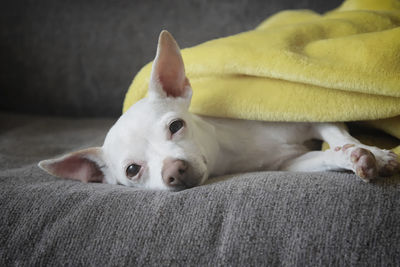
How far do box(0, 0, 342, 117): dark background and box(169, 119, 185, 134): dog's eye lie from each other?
1.13 m

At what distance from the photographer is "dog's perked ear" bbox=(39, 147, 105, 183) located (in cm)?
124

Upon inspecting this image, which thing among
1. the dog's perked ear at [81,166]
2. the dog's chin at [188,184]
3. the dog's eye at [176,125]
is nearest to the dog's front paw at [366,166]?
the dog's chin at [188,184]

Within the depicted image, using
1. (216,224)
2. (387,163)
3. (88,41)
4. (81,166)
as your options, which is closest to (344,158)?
(387,163)

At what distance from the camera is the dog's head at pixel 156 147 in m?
1.08

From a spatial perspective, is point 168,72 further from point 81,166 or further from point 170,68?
point 81,166

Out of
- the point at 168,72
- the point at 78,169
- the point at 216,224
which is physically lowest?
the point at 78,169

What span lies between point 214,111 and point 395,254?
2.67 ft

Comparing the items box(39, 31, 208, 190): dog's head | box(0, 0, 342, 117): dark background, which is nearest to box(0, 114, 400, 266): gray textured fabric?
box(39, 31, 208, 190): dog's head

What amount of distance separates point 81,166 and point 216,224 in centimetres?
65

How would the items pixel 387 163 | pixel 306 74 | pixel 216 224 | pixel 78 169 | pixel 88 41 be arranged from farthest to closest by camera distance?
pixel 88 41, pixel 78 169, pixel 306 74, pixel 387 163, pixel 216 224

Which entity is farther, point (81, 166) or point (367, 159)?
point (81, 166)

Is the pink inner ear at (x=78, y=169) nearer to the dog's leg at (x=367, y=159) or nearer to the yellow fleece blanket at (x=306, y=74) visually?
the yellow fleece blanket at (x=306, y=74)

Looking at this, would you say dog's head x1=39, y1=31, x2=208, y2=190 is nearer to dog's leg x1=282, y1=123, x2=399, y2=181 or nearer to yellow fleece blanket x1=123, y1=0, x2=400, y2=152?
yellow fleece blanket x1=123, y1=0, x2=400, y2=152

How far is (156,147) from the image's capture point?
3.74 feet
